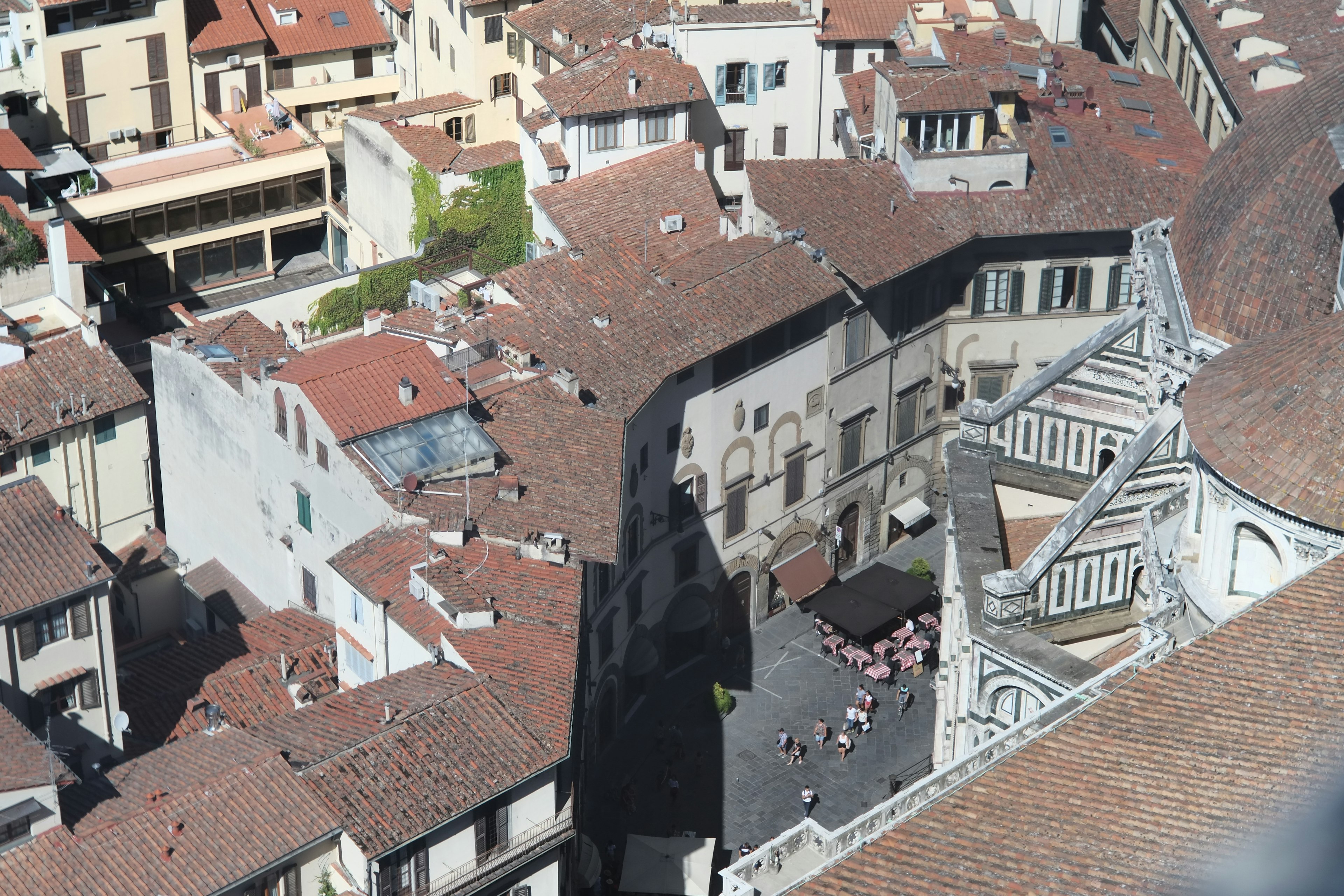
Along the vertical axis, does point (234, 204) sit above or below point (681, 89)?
below

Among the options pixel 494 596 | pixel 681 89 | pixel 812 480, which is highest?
pixel 681 89

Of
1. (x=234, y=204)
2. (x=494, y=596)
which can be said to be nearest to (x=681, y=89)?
(x=234, y=204)

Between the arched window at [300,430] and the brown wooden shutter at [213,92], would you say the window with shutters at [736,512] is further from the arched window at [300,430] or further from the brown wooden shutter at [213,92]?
the brown wooden shutter at [213,92]

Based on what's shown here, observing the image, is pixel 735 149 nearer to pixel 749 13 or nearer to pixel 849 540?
pixel 749 13

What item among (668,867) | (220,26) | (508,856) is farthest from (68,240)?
(508,856)

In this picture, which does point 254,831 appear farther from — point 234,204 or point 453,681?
point 234,204

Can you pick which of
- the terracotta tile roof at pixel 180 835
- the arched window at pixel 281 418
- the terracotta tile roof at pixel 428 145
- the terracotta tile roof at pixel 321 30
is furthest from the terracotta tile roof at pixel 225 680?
the terracotta tile roof at pixel 321 30

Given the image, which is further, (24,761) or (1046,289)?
(1046,289)
